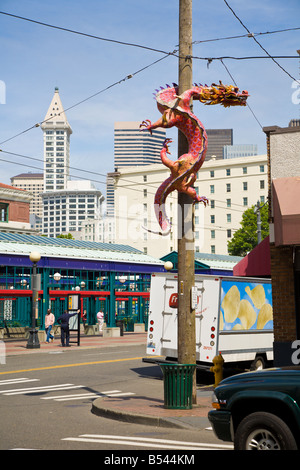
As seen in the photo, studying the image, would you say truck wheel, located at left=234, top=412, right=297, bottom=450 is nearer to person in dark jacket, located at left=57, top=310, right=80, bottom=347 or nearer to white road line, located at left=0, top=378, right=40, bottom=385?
white road line, located at left=0, top=378, right=40, bottom=385

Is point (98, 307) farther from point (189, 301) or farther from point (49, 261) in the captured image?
point (189, 301)

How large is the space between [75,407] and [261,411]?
23.4 ft

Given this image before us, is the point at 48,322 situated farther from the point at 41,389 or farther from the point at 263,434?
the point at 263,434

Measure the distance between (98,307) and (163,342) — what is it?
26.3 m

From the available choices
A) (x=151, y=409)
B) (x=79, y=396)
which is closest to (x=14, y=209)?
(x=79, y=396)

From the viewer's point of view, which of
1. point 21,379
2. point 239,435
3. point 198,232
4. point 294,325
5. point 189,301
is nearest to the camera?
point 239,435

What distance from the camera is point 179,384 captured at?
489 inches

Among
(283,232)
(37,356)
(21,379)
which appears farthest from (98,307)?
(283,232)

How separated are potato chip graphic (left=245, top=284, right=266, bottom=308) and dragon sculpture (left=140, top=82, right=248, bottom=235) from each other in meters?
7.03

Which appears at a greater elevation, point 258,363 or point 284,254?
point 284,254

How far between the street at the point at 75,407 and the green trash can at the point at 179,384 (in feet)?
4.05

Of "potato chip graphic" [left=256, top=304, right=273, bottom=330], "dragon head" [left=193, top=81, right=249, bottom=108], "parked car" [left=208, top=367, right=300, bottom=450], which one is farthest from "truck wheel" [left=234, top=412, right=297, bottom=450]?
"potato chip graphic" [left=256, top=304, right=273, bottom=330]

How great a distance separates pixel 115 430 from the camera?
35.7 feet

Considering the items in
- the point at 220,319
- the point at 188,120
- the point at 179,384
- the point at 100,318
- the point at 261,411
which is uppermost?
the point at 188,120
